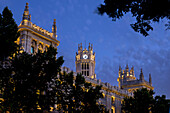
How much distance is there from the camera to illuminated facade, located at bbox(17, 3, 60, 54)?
156 ft

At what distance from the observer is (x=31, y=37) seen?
4906 cm

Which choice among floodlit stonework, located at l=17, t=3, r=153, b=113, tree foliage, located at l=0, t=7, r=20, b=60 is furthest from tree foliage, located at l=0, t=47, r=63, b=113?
floodlit stonework, located at l=17, t=3, r=153, b=113

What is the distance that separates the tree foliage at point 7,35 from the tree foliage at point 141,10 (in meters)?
14.8

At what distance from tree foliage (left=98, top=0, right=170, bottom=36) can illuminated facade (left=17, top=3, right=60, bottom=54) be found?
109ft

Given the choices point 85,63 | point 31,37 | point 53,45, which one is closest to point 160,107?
point 53,45

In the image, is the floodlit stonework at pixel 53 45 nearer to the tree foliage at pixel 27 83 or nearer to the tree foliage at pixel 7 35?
the tree foliage at pixel 27 83

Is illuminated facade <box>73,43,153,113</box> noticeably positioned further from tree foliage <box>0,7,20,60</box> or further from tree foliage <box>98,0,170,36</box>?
tree foliage <box>98,0,170,36</box>

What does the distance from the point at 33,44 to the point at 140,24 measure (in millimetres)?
37388

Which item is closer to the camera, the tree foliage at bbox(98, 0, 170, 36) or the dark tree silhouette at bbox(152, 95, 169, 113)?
the tree foliage at bbox(98, 0, 170, 36)

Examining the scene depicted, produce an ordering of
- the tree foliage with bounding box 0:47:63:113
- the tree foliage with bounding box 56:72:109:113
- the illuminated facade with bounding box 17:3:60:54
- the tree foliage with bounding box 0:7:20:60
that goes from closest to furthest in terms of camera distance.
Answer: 1. the tree foliage with bounding box 0:7:20:60
2. the tree foliage with bounding box 0:47:63:113
3. the tree foliage with bounding box 56:72:109:113
4. the illuminated facade with bounding box 17:3:60:54

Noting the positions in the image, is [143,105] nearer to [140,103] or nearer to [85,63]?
[140,103]

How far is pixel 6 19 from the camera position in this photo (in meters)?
28.0

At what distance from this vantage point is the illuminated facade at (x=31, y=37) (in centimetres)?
4741

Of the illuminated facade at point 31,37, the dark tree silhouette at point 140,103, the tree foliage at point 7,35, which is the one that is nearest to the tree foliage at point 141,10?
the tree foliage at point 7,35
